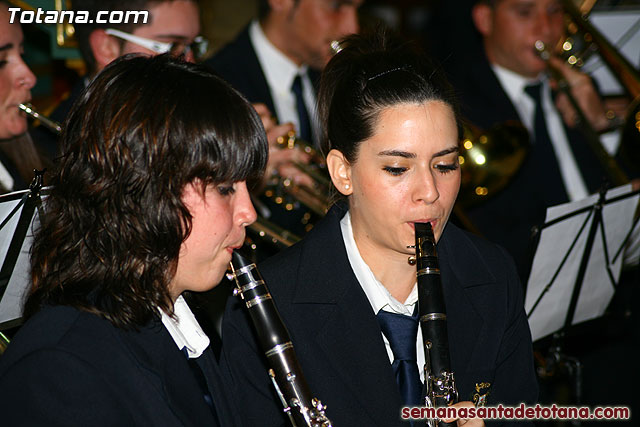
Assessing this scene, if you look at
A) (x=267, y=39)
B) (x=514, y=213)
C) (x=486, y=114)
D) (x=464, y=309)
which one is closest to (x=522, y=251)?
(x=514, y=213)

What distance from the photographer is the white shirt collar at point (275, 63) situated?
3767 millimetres

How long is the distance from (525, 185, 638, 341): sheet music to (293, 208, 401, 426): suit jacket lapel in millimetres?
669

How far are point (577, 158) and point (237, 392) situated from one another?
2.68m

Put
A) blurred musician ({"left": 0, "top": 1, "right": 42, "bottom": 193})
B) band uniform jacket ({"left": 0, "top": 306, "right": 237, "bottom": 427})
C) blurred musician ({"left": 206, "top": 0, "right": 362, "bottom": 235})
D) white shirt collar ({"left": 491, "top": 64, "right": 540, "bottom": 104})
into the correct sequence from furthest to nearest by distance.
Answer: white shirt collar ({"left": 491, "top": 64, "right": 540, "bottom": 104}) → blurred musician ({"left": 206, "top": 0, "right": 362, "bottom": 235}) → blurred musician ({"left": 0, "top": 1, "right": 42, "bottom": 193}) → band uniform jacket ({"left": 0, "top": 306, "right": 237, "bottom": 427})

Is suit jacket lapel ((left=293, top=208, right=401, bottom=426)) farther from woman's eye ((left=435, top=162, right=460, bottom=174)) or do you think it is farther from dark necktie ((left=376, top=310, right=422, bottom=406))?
woman's eye ((left=435, top=162, right=460, bottom=174))

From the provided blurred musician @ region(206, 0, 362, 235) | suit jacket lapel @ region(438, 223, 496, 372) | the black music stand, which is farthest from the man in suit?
suit jacket lapel @ region(438, 223, 496, 372)

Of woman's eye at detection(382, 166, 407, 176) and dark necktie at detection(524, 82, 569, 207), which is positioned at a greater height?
woman's eye at detection(382, 166, 407, 176)

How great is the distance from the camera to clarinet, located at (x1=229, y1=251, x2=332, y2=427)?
1.64 m

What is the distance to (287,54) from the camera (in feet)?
12.5

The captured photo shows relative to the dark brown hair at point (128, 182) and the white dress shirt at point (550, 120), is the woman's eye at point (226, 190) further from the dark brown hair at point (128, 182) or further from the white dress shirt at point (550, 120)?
the white dress shirt at point (550, 120)

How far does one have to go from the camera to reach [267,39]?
3812 millimetres

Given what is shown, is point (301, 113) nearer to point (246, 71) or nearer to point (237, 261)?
point (246, 71)

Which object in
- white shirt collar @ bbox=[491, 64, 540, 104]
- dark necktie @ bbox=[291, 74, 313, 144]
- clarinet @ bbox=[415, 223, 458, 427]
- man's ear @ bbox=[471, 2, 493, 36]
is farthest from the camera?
man's ear @ bbox=[471, 2, 493, 36]

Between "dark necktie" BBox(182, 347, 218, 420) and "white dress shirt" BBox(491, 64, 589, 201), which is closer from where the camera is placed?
"dark necktie" BBox(182, 347, 218, 420)
